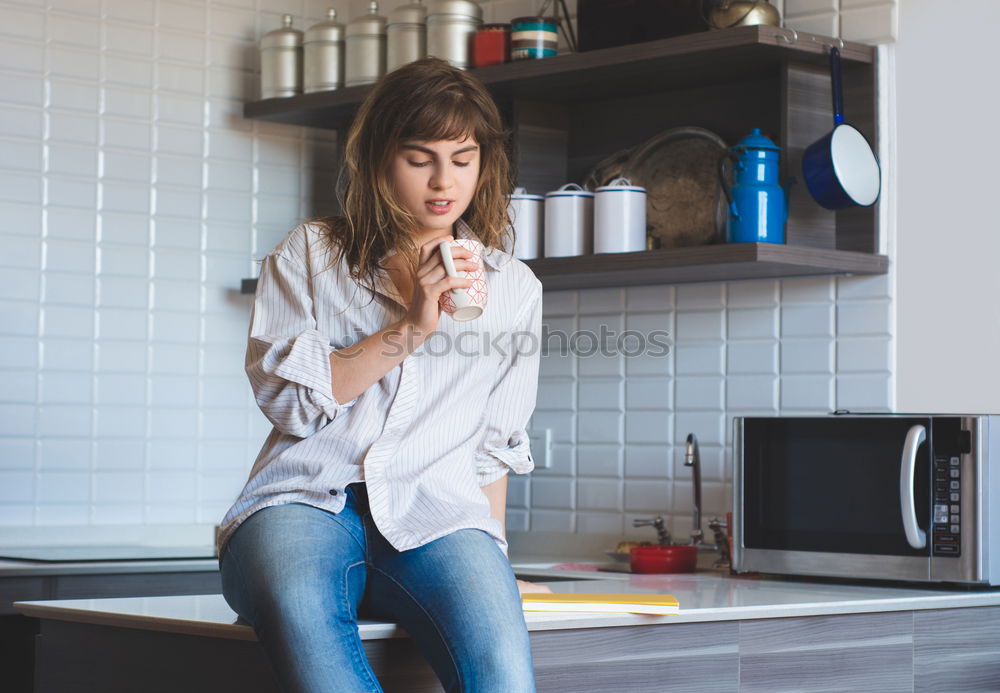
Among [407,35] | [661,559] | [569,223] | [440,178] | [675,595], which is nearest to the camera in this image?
[440,178]

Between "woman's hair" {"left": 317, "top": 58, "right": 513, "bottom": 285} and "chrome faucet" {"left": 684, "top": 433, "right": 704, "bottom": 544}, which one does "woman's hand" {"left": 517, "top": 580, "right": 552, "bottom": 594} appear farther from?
"chrome faucet" {"left": 684, "top": 433, "right": 704, "bottom": 544}

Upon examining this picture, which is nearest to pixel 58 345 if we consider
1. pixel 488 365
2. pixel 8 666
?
pixel 8 666

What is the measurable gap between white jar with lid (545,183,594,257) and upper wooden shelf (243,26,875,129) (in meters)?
0.24

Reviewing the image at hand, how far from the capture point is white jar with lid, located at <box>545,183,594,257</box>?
262 cm

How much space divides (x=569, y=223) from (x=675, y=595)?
2.95 ft

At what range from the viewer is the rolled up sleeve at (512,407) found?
171 centimetres

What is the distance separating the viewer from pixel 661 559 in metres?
2.47

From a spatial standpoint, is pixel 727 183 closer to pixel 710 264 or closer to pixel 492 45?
pixel 710 264

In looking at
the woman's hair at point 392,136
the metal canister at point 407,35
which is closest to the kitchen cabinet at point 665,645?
the woman's hair at point 392,136

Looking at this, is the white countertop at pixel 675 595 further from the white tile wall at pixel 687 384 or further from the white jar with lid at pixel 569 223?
the white jar with lid at pixel 569 223

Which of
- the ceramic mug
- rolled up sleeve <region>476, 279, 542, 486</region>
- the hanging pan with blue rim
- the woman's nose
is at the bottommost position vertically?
rolled up sleeve <region>476, 279, 542, 486</region>

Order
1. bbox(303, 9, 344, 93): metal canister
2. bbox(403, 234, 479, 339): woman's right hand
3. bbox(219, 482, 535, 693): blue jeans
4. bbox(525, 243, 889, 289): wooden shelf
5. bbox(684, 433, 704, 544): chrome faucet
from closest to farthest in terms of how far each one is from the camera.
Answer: bbox(219, 482, 535, 693): blue jeans < bbox(403, 234, 479, 339): woman's right hand < bbox(525, 243, 889, 289): wooden shelf < bbox(684, 433, 704, 544): chrome faucet < bbox(303, 9, 344, 93): metal canister

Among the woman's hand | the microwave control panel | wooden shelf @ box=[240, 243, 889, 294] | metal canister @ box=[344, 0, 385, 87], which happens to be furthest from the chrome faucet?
metal canister @ box=[344, 0, 385, 87]

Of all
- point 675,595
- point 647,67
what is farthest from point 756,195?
point 675,595
